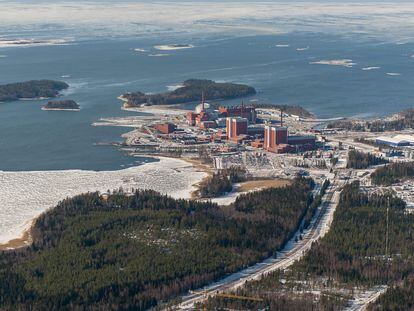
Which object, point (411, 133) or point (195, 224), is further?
point (411, 133)

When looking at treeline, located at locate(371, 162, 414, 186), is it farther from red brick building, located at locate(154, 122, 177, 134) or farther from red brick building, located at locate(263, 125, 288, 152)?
red brick building, located at locate(154, 122, 177, 134)

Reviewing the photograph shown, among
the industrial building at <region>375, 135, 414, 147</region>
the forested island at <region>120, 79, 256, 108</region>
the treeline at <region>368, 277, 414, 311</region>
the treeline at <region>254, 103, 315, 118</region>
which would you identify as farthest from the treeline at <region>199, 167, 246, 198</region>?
the forested island at <region>120, 79, 256, 108</region>

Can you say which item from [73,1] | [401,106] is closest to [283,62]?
[401,106]

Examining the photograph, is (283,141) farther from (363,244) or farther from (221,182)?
(363,244)

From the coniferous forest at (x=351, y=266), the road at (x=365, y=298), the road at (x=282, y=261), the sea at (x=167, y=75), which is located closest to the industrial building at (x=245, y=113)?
the sea at (x=167, y=75)

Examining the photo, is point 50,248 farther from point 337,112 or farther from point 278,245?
point 337,112

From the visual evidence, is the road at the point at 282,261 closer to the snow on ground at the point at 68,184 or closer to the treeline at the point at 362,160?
the snow on ground at the point at 68,184
